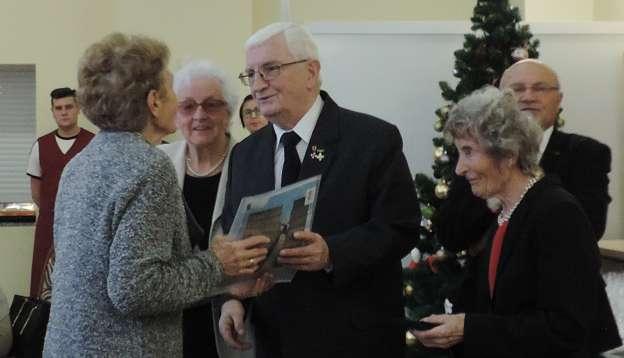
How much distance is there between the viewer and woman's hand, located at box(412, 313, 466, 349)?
2115 millimetres

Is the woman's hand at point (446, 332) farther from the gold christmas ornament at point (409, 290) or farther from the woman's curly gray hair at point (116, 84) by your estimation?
the gold christmas ornament at point (409, 290)

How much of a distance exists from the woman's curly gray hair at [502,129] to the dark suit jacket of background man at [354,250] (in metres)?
0.25

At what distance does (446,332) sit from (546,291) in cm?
27

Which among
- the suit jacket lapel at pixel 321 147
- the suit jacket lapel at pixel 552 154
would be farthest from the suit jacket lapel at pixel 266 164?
the suit jacket lapel at pixel 552 154

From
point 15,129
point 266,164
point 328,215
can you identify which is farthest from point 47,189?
point 328,215

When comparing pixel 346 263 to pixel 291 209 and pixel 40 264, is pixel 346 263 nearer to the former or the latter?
pixel 291 209

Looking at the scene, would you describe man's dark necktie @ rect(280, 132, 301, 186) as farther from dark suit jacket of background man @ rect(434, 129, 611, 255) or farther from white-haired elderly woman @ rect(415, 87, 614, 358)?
dark suit jacket of background man @ rect(434, 129, 611, 255)

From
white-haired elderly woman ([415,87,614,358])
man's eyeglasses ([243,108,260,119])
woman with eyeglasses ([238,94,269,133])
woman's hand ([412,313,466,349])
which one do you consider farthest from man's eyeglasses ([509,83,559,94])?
man's eyeglasses ([243,108,260,119])

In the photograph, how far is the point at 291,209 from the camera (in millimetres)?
2045

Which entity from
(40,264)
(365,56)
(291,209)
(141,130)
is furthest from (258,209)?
(40,264)

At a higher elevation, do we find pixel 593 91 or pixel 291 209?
pixel 593 91

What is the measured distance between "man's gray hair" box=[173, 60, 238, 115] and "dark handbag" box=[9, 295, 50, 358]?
1.29 meters

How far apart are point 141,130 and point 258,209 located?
34 cm

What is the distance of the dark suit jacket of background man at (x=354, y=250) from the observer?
228 cm
